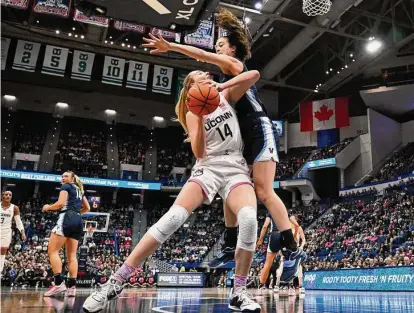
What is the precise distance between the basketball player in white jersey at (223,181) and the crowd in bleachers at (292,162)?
28517 mm

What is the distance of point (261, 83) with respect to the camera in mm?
31156

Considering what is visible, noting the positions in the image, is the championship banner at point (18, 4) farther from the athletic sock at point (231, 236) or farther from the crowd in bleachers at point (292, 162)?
the crowd in bleachers at point (292, 162)

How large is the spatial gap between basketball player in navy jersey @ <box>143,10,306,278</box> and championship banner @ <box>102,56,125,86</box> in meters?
21.4

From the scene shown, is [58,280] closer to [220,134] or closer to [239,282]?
[239,282]

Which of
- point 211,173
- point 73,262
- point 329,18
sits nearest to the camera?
point 211,173

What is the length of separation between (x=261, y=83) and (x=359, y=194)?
10451 millimetres

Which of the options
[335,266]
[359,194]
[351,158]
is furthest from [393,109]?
[335,266]

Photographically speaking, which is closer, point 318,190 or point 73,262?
point 73,262

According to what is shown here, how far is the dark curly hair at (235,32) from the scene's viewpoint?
3.69m

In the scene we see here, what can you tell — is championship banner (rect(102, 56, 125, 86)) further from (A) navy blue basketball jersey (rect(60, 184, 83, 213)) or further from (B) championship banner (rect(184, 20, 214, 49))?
(A) navy blue basketball jersey (rect(60, 184, 83, 213))

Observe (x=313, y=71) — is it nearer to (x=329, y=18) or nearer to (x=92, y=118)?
(x=329, y=18)

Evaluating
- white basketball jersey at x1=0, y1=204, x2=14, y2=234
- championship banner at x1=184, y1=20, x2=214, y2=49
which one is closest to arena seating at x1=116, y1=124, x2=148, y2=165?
championship banner at x1=184, y1=20, x2=214, y2=49

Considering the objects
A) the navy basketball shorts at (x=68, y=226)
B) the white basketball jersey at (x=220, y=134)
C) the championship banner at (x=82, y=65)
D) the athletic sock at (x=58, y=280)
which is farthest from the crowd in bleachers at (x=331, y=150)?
the white basketball jersey at (x=220, y=134)

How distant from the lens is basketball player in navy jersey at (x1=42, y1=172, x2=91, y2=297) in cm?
613
